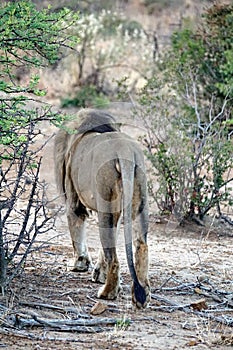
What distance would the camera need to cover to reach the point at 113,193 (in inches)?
218

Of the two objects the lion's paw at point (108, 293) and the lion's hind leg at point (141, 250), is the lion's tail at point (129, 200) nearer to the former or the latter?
the lion's hind leg at point (141, 250)

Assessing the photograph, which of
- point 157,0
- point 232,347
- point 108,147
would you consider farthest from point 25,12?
point 157,0

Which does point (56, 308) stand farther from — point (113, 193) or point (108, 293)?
point (113, 193)

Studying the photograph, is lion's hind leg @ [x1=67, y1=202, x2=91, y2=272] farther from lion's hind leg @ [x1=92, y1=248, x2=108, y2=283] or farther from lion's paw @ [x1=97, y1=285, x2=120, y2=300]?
lion's paw @ [x1=97, y1=285, x2=120, y2=300]

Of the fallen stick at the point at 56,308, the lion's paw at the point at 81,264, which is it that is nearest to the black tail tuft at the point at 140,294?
the fallen stick at the point at 56,308

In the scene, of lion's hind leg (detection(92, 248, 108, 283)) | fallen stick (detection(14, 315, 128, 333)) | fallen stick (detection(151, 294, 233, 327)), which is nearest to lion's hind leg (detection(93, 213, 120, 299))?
fallen stick (detection(151, 294, 233, 327))

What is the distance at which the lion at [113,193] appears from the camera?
17.5 ft

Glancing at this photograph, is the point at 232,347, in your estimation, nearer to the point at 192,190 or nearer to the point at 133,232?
the point at 133,232

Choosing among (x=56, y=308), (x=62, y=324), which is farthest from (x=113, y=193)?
(x=62, y=324)

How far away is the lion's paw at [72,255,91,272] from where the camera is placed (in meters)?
6.62

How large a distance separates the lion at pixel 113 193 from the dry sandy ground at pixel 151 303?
0.58 ft

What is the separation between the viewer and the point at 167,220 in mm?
9266

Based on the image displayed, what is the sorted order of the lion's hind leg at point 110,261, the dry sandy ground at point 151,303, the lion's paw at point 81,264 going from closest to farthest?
1. the dry sandy ground at point 151,303
2. the lion's hind leg at point 110,261
3. the lion's paw at point 81,264

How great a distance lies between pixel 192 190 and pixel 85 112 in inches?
105
